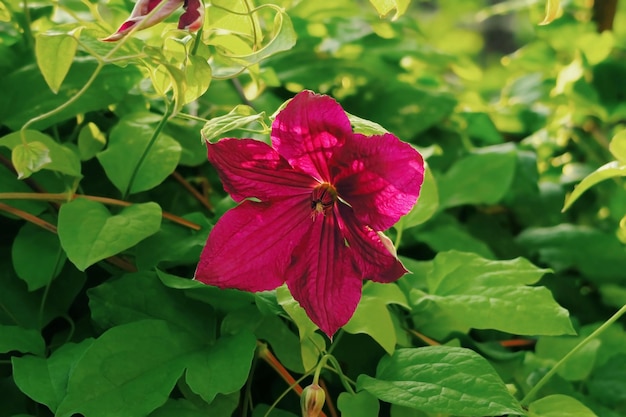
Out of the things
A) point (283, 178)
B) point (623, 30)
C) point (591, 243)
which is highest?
point (283, 178)

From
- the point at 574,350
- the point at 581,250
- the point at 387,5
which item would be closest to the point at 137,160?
the point at 387,5

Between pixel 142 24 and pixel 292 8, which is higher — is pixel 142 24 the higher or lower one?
the higher one

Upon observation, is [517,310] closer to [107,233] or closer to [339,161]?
[339,161]

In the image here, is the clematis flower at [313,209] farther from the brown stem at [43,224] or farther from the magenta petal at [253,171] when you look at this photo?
the brown stem at [43,224]

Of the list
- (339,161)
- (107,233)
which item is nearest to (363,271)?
(339,161)

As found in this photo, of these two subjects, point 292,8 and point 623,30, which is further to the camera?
point 623,30

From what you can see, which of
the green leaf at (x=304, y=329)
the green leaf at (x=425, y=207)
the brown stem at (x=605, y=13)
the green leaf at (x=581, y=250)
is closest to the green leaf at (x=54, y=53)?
the green leaf at (x=304, y=329)

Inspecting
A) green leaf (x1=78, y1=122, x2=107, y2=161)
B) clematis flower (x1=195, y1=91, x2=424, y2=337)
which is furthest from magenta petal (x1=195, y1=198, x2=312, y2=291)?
green leaf (x1=78, y1=122, x2=107, y2=161)
